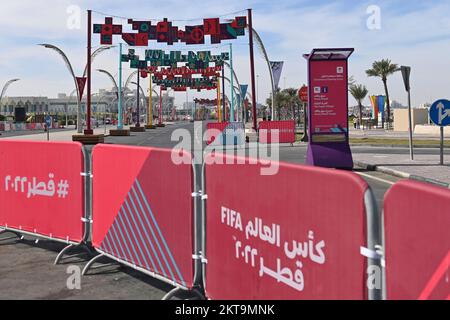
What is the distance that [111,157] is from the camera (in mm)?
5918

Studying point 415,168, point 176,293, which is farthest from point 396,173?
point 176,293

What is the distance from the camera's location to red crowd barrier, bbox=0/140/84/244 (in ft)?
Answer: 21.2

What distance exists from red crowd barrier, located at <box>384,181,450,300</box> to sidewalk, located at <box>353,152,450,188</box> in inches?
350

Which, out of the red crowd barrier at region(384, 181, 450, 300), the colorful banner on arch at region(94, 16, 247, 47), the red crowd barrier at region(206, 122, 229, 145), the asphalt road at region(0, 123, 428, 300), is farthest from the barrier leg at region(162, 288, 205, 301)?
the colorful banner on arch at region(94, 16, 247, 47)

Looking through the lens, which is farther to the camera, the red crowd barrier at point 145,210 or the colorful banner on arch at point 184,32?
the colorful banner on arch at point 184,32

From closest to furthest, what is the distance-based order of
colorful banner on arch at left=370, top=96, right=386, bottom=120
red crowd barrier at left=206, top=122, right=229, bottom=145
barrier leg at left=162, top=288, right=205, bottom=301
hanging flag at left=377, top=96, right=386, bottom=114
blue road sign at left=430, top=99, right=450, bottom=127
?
1. barrier leg at left=162, top=288, right=205, bottom=301
2. blue road sign at left=430, top=99, right=450, bottom=127
3. red crowd barrier at left=206, top=122, right=229, bottom=145
4. hanging flag at left=377, top=96, right=386, bottom=114
5. colorful banner on arch at left=370, top=96, right=386, bottom=120

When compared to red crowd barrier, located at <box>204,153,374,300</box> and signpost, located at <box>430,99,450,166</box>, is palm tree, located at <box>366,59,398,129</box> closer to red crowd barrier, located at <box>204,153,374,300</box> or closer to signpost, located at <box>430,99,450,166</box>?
signpost, located at <box>430,99,450,166</box>

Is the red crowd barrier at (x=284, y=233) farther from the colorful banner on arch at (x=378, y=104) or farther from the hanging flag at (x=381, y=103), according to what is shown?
the colorful banner on arch at (x=378, y=104)

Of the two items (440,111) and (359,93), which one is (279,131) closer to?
(440,111)

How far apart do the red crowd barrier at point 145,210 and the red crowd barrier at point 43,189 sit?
35 centimetres

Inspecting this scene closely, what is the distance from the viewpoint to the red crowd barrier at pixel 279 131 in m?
29.4

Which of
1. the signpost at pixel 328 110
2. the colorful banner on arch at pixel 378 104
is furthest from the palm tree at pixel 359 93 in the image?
the signpost at pixel 328 110

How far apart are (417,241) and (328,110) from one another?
12936 millimetres

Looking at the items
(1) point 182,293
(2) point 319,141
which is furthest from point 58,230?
(2) point 319,141
